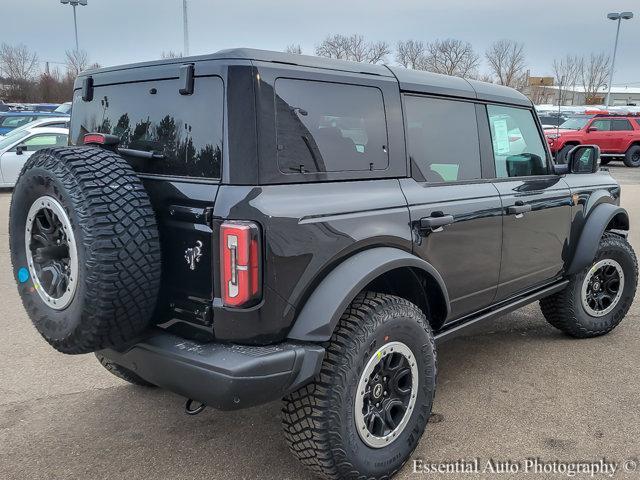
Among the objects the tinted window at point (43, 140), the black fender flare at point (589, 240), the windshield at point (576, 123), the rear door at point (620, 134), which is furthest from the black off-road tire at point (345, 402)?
the windshield at point (576, 123)

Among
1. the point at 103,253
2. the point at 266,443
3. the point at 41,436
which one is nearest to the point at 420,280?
the point at 266,443

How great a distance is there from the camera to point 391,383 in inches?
108

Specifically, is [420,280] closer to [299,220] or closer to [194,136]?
[299,220]

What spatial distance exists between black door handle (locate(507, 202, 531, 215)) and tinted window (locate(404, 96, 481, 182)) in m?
0.29

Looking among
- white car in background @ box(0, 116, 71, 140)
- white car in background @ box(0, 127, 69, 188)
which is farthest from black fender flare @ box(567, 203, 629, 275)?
white car in background @ box(0, 116, 71, 140)

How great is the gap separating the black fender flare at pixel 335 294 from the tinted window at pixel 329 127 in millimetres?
443

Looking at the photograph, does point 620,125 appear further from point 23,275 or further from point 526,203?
point 23,275

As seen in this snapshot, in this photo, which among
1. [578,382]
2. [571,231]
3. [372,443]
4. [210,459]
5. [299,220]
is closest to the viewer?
[299,220]

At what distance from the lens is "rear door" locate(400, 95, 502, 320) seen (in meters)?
2.99

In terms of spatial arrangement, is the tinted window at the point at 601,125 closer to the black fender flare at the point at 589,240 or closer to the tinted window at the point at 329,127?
the black fender flare at the point at 589,240

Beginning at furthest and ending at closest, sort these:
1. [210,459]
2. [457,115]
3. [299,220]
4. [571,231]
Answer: [571,231] < [457,115] < [210,459] < [299,220]

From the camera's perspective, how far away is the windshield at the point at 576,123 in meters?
21.7

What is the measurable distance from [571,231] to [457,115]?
4.65 feet

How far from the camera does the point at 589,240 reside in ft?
13.7
